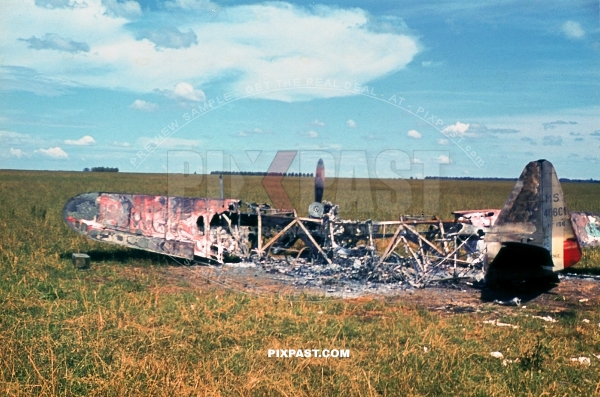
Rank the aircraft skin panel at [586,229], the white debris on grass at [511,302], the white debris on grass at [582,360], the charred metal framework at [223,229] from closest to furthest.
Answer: the white debris on grass at [582,360] < the white debris on grass at [511,302] < the charred metal framework at [223,229] < the aircraft skin panel at [586,229]

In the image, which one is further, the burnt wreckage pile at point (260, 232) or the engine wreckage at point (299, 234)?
the burnt wreckage pile at point (260, 232)

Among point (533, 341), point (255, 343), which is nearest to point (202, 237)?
point (255, 343)

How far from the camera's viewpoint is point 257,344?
24.7 feet

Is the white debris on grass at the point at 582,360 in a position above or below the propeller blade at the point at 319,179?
below

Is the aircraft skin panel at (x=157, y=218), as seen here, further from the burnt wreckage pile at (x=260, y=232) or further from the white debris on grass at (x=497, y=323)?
the white debris on grass at (x=497, y=323)

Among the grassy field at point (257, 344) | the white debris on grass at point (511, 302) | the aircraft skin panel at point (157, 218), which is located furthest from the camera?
the aircraft skin panel at point (157, 218)

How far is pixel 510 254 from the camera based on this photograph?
391 inches

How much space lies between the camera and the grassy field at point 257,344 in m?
6.07

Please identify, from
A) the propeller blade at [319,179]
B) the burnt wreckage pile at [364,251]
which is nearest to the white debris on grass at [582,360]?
the burnt wreckage pile at [364,251]

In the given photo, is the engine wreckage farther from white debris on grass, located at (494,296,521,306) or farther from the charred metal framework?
white debris on grass, located at (494,296,521,306)

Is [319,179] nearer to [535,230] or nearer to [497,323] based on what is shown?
[535,230]

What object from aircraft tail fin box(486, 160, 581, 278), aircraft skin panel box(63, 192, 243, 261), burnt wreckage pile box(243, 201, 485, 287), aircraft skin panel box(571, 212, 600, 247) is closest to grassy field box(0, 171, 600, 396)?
aircraft tail fin box(486, 160, 581, 278)

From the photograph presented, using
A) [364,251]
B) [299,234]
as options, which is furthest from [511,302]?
[299,234]

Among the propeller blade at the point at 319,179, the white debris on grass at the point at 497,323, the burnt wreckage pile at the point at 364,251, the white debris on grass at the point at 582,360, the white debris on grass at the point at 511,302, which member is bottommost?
the white debris on grass at the point at 582,360
